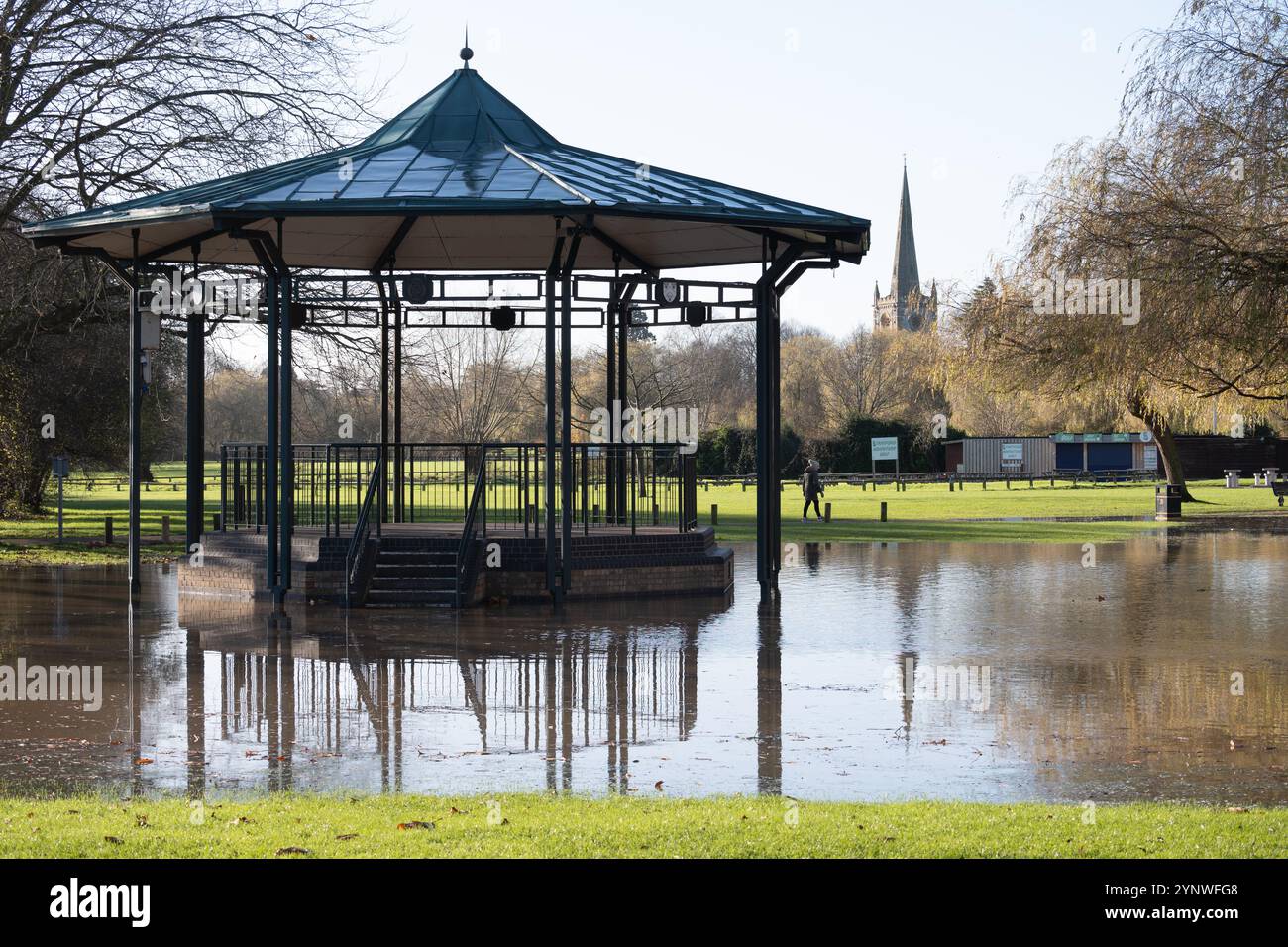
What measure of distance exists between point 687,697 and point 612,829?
457 cm

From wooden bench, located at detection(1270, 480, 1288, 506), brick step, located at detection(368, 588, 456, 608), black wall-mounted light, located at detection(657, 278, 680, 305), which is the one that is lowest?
brick step, located at detection(368, 588, 456, 608)

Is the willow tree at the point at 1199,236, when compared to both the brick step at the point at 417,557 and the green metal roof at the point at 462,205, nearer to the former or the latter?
the green metal roof at the point at 462,205

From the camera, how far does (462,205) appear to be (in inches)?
621

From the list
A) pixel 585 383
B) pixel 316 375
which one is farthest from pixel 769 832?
pixel 585 383

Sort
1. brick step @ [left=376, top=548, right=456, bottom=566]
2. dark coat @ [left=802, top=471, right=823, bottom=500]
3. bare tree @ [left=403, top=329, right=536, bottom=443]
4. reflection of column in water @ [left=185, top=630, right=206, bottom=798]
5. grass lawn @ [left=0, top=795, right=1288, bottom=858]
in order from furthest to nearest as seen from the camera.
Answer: bare tree @ [left=403, top=329, right=536, bottom=443]
dark coat @ [left=802, top=471, right=823, bottom=500]
brick step @ [left=376, top=548, right=456, bottom=566]
reflection of column in water @ [left=185, top=630, right=206, bottom=798]
grass lawn @ [left=0, top=795, right=1288, bottom=858]

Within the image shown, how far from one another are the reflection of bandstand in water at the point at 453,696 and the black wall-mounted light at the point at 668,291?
19.9 ft

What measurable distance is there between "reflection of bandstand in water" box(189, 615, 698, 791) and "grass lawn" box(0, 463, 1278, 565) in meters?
14.2

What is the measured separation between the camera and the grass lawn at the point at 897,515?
30.8 meters

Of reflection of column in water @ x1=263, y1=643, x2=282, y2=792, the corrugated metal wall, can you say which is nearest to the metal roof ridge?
reflection of column in water @ x1=263, y1=643, x2=282, y2=792

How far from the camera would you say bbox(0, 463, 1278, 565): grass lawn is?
30.8 metres

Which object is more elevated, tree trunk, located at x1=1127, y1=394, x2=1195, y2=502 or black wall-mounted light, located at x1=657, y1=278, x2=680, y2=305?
black wall-mounted light, located at x1=657, y1=278, x2=680, y2=305

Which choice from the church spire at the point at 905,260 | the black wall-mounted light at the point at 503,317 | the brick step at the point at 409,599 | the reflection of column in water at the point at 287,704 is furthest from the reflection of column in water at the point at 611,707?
the church spire at the point at 905,260

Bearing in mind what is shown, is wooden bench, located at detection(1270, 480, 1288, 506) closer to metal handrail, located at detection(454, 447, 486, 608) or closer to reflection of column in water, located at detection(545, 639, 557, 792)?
metal handrail, located at detection(454, 447, 486, 608)

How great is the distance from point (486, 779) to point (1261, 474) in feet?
233
